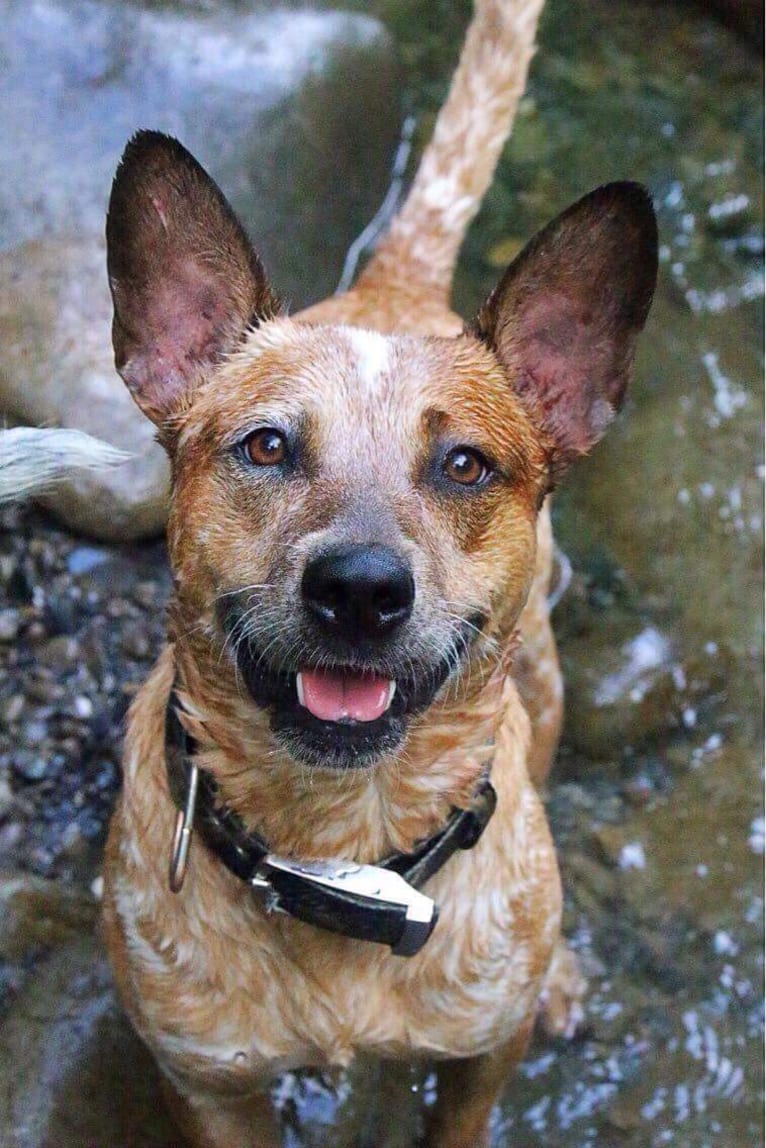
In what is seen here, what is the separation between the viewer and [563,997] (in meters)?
4.09

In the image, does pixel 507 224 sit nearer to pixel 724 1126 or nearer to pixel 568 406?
pixel 568 406

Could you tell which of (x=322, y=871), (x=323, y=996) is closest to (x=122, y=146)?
(x=322, y=871)

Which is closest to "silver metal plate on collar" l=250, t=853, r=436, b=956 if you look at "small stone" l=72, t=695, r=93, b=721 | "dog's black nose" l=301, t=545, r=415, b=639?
"dog's black nose" l=301, t=545, r=415, b=639

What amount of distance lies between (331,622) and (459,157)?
2583mm

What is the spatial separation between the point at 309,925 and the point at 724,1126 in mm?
1900

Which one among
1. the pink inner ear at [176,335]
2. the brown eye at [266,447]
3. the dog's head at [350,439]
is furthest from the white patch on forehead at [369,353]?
the pink inner ear at [176,335]

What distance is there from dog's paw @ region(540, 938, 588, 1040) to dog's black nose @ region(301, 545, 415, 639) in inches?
85.4

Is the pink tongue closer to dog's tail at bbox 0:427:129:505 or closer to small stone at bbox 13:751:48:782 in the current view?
dog's tail at bbox 0:427:129:505

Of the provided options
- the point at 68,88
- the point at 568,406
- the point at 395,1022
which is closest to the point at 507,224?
the point at 68,88

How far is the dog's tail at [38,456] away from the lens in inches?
97.3

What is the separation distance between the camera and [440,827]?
2762mm

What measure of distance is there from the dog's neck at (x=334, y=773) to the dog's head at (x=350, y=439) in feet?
0.33

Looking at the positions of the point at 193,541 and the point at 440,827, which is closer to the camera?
the point at 193,541

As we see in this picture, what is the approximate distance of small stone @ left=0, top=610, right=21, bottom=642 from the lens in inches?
170
